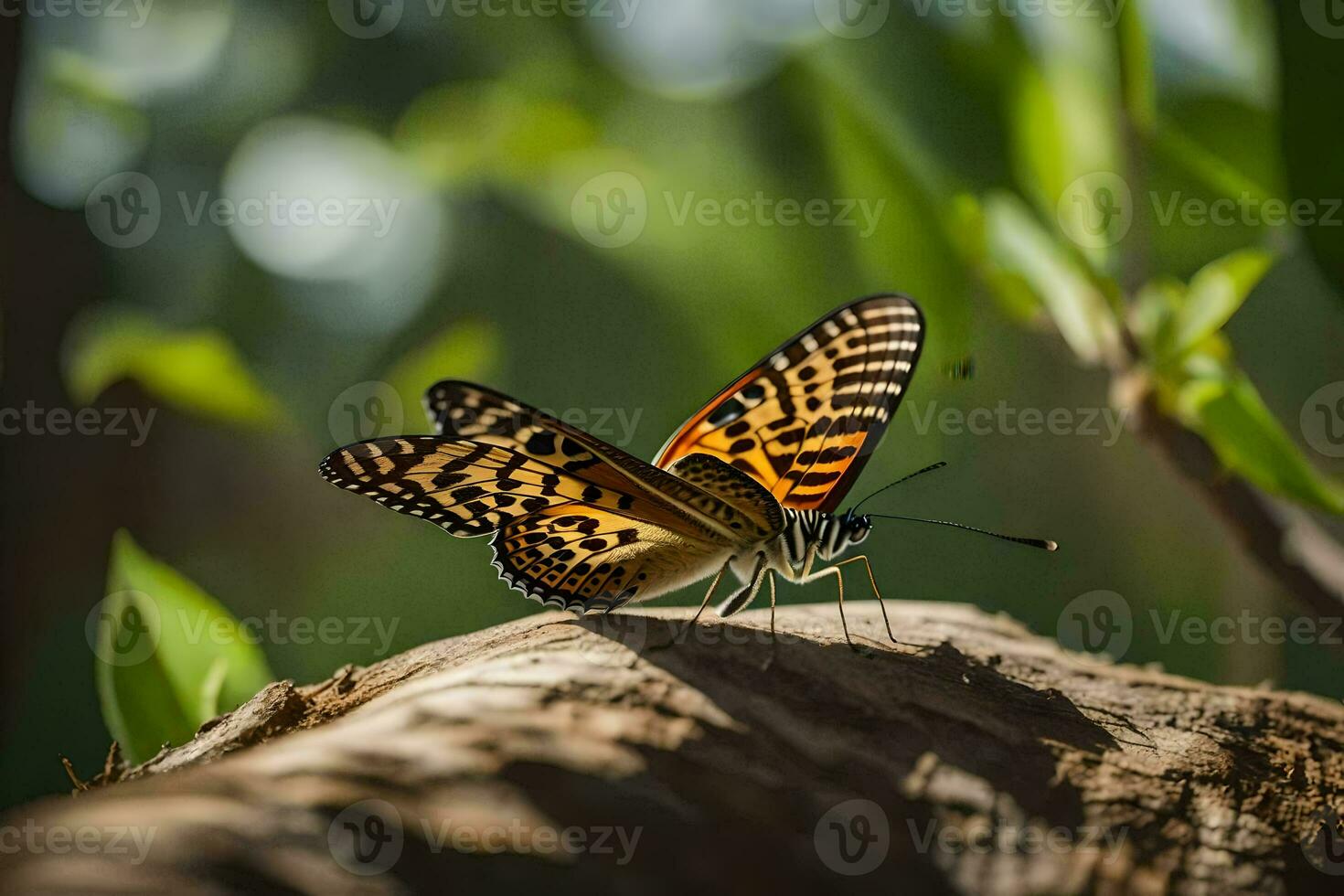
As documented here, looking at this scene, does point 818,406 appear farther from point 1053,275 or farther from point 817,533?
point 1053,275

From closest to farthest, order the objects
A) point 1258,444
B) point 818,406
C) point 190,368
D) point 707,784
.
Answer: point 707,784, point 1258,444, point 818,406, point 190,368

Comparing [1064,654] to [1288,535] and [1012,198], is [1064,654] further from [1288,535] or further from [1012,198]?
[1012,198]

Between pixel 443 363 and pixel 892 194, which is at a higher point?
pixel 892 194

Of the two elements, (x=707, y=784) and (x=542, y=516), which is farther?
(x=542, y=516)

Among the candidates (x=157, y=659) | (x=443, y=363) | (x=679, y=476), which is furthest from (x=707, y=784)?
(x=443, y=363)

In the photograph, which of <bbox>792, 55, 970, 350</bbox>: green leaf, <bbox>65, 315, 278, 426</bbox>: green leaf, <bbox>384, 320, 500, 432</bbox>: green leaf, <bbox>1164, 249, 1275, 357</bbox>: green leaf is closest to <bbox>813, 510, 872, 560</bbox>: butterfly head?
<bbox>792, 55, 970, 350</bbox>: green leaf

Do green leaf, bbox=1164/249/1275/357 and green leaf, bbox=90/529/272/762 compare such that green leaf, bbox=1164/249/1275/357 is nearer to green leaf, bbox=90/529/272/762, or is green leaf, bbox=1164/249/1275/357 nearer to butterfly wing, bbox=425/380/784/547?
butterfly wing, bbox=425/380/784/547

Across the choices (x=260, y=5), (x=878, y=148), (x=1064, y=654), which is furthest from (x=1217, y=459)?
(x=260, y=5)

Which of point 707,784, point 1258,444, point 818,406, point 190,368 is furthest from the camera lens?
point 190,368
